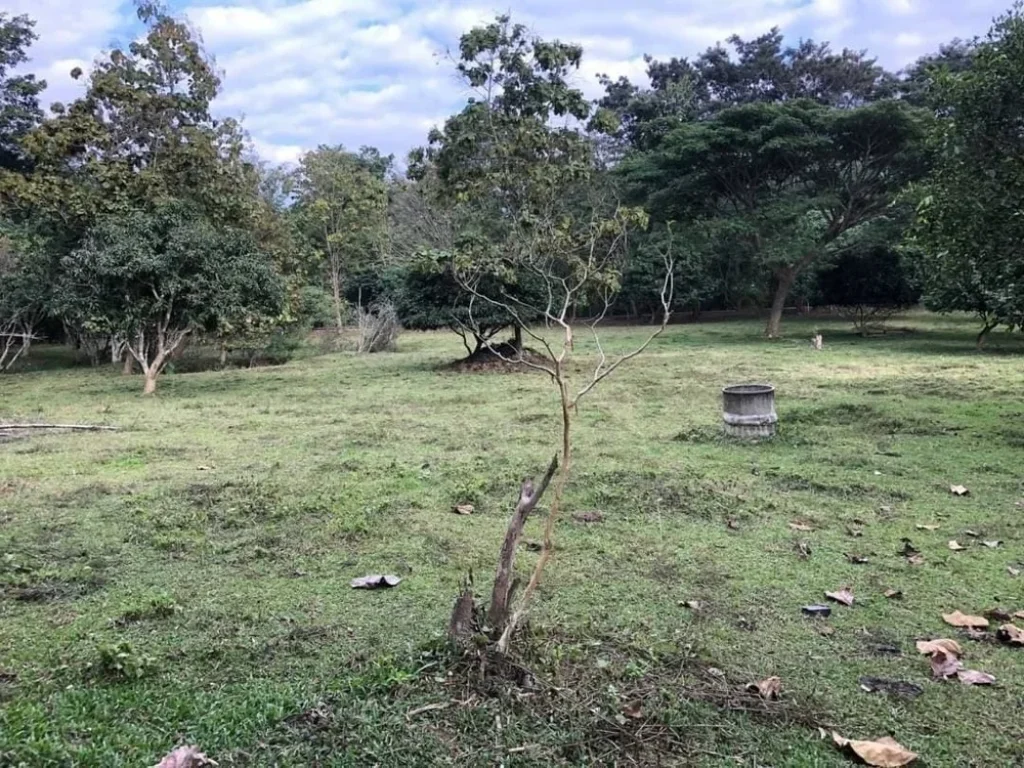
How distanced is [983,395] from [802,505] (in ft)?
18.5

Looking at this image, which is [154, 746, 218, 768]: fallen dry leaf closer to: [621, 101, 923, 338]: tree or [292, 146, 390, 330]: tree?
[621, 101, 923, 338]: tree

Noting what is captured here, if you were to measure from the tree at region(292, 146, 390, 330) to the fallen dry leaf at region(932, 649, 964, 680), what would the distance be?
72.6 ft

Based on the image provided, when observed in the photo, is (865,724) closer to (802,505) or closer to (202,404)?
(802,505)

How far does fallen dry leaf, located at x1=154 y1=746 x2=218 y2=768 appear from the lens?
1.89 meters

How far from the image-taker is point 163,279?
1098cm

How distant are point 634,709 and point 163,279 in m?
10.6

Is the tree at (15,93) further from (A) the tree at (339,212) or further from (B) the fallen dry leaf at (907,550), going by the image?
(B) the fallen dry leaf at (907,550)

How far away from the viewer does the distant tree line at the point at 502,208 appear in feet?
22.6

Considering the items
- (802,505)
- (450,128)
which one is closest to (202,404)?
(802,505)

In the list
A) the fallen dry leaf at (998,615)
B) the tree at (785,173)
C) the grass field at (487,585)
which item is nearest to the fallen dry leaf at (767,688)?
the grass field at (487,585)

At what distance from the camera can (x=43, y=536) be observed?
4.12 m

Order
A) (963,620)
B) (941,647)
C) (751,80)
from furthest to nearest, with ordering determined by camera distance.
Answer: (751,80) → (963,620) → (941,647)

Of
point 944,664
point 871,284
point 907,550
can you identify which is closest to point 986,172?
point 907,550

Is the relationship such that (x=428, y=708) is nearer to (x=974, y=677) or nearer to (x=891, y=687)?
(x=891, y=687)
